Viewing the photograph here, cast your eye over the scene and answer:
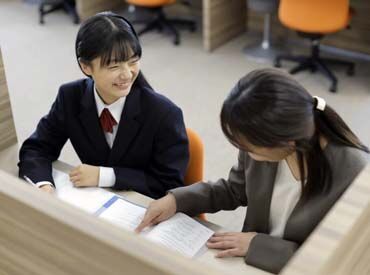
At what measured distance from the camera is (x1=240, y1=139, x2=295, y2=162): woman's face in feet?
3.86

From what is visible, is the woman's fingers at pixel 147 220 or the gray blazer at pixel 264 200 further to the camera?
the woman's fingers at pixel 147 220

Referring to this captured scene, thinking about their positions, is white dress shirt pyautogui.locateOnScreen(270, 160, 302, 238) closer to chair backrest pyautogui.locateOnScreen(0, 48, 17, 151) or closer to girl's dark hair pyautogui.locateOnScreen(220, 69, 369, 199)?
girl's dark hair pyautogui.locateOnScreen(220, 69, 369, 199)

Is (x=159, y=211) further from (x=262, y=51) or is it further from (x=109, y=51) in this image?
(x=262, y=51)

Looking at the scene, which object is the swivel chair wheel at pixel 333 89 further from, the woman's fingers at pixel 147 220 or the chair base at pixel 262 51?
the woman's fingers at pixel 147 220

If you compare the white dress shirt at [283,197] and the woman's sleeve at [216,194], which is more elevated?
the white dress shirt at [283,197]

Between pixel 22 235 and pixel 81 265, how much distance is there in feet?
0.36

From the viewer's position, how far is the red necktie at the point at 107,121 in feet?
5.66

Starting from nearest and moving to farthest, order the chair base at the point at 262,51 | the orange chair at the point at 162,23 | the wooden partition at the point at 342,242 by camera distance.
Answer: the wooden partition at the point at 342,242, the chair base at the point at 262,51, the orange chair at the point at 162,23

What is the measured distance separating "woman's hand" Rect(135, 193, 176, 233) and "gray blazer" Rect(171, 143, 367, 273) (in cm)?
2

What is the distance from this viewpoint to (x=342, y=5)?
3416 millimetres

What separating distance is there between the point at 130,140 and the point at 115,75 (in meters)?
0.21

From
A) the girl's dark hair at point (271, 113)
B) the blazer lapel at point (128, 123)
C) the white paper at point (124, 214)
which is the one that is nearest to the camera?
the girl's dark hair at point (271, 113)

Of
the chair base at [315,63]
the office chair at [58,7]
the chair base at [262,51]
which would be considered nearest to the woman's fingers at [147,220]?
the chair base at [315,63]

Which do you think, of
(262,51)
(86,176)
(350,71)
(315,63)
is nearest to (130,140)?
(86,176)
